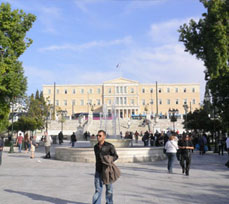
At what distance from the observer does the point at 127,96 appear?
99.3 meters

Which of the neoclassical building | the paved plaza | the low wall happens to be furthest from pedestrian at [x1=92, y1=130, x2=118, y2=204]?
the neoclassical building

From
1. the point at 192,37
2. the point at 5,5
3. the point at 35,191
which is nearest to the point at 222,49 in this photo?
the point at 192,37

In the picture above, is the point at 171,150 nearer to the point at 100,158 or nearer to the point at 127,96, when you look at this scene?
the point at 100,158

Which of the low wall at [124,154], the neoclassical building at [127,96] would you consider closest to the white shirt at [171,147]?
the low wall at [124,154]

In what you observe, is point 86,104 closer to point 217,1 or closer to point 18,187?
point 217,1

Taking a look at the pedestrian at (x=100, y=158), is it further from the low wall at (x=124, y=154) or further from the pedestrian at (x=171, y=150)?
the low wall at (x=124, y=154)

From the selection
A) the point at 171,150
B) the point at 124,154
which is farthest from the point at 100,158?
the point at 124,154

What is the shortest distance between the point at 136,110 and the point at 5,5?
271ft

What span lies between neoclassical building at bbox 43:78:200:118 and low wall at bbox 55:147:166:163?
266 feet

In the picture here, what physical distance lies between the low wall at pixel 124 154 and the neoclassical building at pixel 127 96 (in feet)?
266

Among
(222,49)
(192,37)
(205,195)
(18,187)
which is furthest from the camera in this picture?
(192,37)

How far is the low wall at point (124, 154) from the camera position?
14.3m

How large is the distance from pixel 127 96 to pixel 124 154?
280 feet

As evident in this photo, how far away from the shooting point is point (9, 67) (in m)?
17.7
